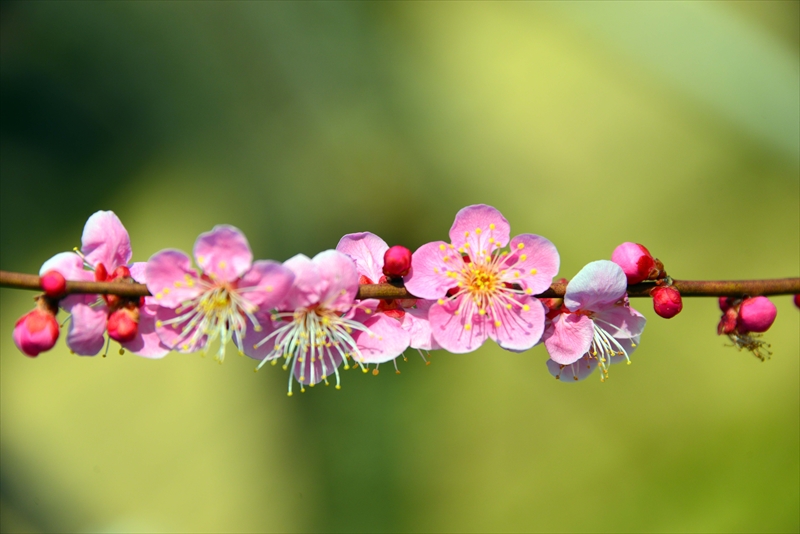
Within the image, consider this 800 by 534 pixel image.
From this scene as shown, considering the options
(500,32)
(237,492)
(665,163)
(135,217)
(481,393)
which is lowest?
(237,492)

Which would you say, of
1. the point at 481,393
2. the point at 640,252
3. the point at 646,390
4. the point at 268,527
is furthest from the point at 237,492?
the point at 640,252

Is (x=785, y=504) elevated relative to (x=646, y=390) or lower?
lower

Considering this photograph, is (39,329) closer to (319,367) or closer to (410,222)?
(319,367)

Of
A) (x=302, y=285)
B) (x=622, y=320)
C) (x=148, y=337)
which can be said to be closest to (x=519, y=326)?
(x=622, y=320)

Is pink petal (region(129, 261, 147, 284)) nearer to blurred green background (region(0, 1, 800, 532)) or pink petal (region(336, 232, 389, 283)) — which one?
pink petal (region(336, 232, 389, 283))

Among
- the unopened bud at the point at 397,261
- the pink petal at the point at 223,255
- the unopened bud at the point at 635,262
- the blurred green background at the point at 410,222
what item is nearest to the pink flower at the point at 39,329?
the pink petal at the point at 223,255

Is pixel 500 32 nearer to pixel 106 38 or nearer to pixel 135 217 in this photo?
pixel 106 38

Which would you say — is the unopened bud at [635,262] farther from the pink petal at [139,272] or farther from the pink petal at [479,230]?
the pink petal at [139,272]
